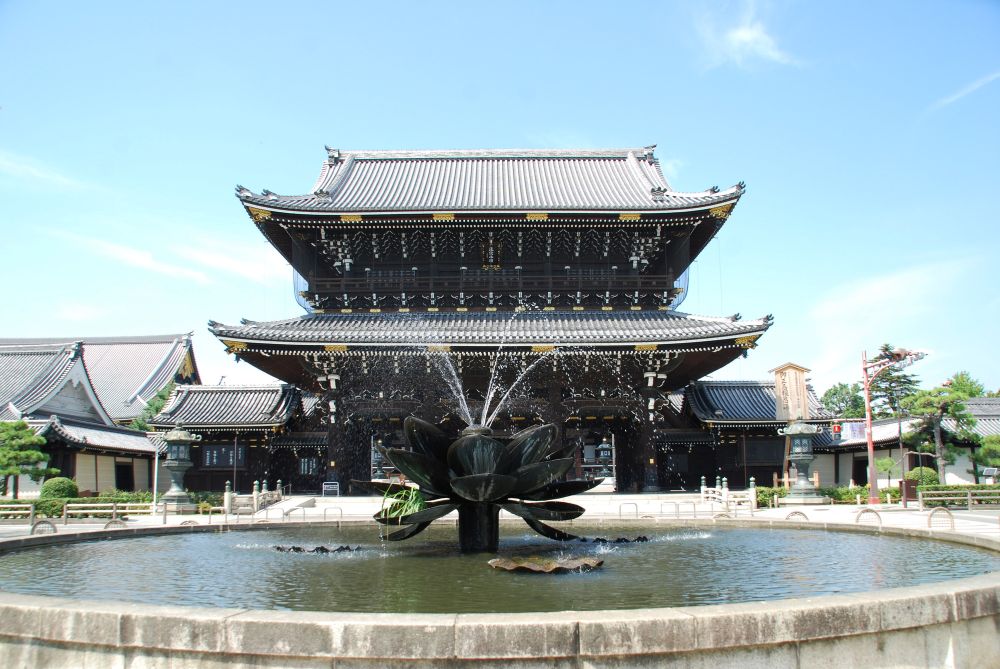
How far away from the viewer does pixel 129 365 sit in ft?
192

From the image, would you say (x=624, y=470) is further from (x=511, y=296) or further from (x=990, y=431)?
(x=990, y=431)

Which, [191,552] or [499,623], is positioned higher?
[499,623]

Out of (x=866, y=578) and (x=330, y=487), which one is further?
(x=330, y=487)

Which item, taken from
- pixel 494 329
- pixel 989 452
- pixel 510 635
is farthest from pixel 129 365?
pixel 510 635

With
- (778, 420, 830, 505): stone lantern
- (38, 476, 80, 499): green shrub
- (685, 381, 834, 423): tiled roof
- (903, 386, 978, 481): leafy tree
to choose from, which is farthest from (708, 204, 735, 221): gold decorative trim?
(38, 476, 80, 499): green shrub

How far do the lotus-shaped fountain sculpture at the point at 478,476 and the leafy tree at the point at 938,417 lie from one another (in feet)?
82.7

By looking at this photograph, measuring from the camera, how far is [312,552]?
40.0ft

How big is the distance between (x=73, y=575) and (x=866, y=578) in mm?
10490

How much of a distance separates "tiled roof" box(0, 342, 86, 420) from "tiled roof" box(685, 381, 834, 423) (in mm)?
31928

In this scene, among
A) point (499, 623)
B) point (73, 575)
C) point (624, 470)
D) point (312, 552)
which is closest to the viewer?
point (499, 623)

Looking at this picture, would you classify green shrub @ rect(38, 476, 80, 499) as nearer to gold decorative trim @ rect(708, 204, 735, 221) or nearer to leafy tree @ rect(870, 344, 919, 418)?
gold decorative trim @ rect(708, 204, 735, 221)

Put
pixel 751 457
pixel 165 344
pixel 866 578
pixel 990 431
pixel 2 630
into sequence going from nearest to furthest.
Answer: pixel 2 630 → pixel 866 578 → pixel 751 457 → pixel 990 431 → pixel 165 344

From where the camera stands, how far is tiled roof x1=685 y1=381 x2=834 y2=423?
3146 centimetres

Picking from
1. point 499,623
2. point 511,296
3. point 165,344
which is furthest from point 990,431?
point 165,344
